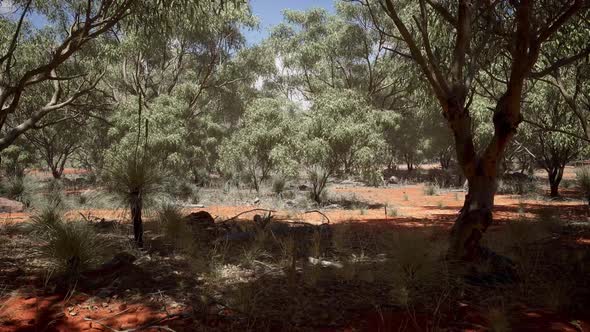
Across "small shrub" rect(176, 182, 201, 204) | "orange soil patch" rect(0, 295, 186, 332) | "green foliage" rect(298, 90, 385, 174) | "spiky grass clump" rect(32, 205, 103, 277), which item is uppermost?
"green foliage" rect(298, 90, 385, 174)

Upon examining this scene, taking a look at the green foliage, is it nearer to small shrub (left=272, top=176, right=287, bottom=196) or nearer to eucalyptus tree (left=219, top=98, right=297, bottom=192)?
eucalyptus tree (left=219, top=98, right=297, bottom=192)

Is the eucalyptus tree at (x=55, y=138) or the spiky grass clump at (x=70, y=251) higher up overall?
the eucalyptus tree at (x=55, y=138)

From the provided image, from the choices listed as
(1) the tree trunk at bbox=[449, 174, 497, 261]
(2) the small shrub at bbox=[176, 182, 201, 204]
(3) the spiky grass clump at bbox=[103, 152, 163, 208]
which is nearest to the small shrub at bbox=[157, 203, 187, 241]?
(3) the spiky grass clump at bbox=[103, 152, 163, 208]

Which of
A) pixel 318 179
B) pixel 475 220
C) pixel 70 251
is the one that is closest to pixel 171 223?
pixel 70 251

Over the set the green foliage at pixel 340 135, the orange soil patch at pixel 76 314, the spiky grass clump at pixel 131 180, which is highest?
the green foliage at pixel 340 135

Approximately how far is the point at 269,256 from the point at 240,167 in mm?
15237

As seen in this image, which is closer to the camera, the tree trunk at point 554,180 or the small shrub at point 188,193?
the small shrub at point 188,193

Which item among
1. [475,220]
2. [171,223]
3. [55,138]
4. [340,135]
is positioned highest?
[55,138]

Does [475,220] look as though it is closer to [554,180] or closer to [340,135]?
[340,135]

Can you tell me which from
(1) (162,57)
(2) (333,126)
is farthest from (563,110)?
(1) (162,57)

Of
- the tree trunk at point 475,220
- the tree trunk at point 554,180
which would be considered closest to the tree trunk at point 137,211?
the tree trunk at point 475,220

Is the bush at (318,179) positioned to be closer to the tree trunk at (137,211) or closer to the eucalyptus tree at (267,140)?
the eucalyptus tree at (267,140)

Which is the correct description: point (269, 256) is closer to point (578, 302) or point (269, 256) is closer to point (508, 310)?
point (508, 310)

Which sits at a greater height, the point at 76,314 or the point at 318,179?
the point at 318,179
